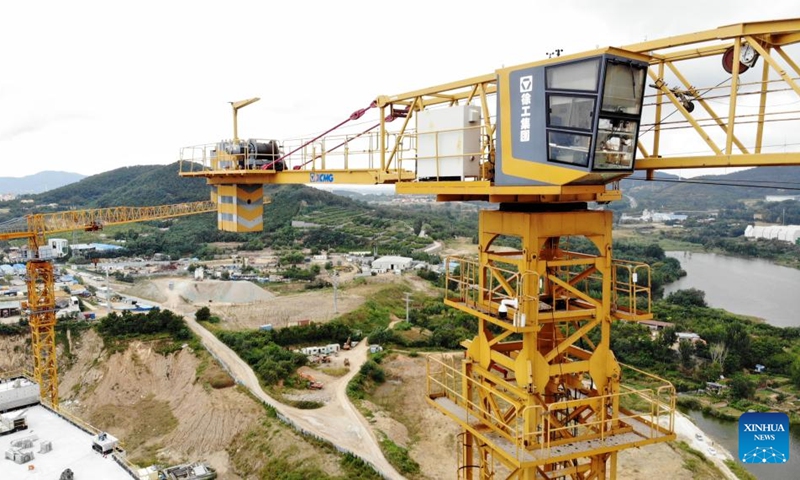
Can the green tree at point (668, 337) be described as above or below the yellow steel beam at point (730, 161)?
below

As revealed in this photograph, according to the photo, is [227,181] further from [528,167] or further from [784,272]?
[784,272]

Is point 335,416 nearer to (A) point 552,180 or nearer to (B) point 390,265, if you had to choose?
(A) point 552,180

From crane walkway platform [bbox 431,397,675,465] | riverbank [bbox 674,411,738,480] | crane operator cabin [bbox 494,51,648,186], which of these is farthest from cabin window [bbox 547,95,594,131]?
riverbank [bbox 674,411,738,480]

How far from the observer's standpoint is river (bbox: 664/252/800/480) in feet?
105

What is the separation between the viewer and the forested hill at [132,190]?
102938 millimetres

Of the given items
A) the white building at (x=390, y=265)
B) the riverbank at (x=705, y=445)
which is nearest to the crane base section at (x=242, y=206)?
the riverbank at (x=705, y=445)

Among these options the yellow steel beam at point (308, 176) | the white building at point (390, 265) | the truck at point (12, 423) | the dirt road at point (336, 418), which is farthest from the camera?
the white building at point (390, 265)

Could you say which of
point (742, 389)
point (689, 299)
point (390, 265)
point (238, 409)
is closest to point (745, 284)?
point (689, 299)

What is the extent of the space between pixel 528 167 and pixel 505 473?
22652 mm

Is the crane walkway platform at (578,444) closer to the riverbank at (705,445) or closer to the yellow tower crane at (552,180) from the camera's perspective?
the yellow tower crane at (552,180)

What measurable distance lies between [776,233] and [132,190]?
127 meters

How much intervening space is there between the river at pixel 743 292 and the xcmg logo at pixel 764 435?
22.1 m

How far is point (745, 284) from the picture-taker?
78.4 meters

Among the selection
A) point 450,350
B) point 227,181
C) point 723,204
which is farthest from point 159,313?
point 723,204
